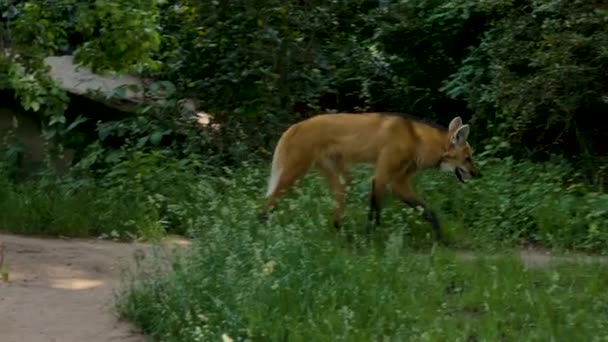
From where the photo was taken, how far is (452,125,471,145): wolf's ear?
9.15 m

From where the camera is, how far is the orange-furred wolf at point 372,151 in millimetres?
8953

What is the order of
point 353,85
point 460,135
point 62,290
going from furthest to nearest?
point 353,85 < point 460,135 < point 62,290

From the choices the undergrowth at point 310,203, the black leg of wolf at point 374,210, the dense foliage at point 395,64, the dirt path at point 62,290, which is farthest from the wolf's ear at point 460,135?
the dirt path at point 62,290

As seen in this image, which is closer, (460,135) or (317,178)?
(460,135)

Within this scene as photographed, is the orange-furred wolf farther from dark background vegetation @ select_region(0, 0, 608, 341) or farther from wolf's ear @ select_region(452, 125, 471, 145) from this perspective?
dark background vegetation @ select_region(0, 0, 608, 341)

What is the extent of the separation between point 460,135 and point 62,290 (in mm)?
3392

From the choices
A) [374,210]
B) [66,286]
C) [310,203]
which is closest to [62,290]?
[66,286]

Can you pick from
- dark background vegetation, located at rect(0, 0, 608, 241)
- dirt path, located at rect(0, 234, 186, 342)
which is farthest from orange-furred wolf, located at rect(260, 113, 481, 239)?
dirt path, located at rect(0, 234, 186, 342)

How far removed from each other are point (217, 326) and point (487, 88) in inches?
221

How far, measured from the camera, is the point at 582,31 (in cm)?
994

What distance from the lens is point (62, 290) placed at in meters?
7.61

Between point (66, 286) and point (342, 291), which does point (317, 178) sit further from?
point (342, 291)

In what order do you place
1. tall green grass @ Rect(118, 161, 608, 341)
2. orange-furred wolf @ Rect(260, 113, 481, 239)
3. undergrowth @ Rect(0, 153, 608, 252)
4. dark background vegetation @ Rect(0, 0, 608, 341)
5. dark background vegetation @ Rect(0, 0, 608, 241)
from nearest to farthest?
tall green grass @ Rect(118, 161, 608, 341)
dark background vegetation @ Rect(0, 0, 608, 341)
undergrowth @ Rect(0, 153, 608, 252)
orange-furred wolf @ Rect(260, 113, 481, 239)
dark background vegetation @ Rect(0, 0, 608, 241)

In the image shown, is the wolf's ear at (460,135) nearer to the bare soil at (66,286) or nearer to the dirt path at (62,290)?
the bare soil at (66,286)
